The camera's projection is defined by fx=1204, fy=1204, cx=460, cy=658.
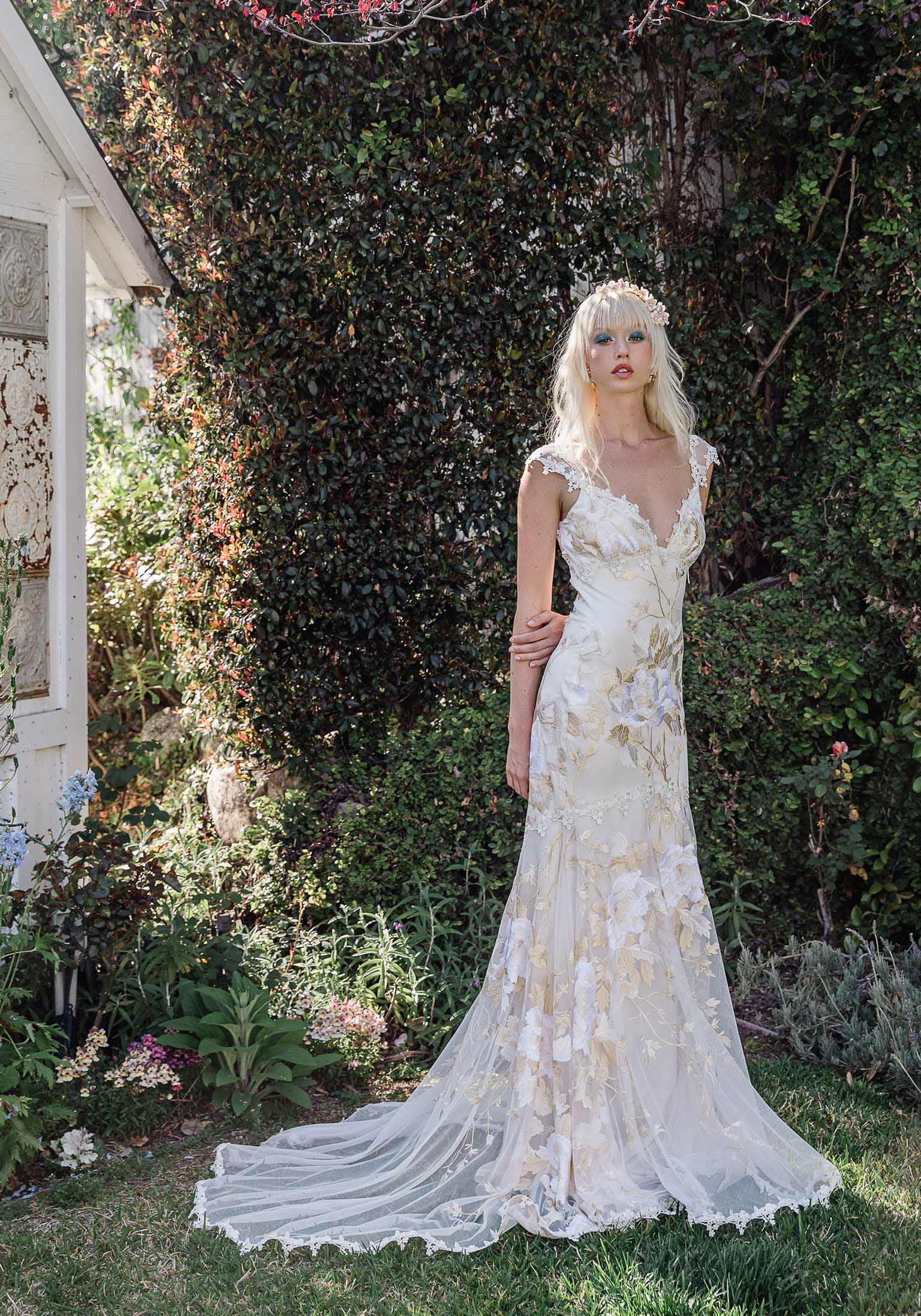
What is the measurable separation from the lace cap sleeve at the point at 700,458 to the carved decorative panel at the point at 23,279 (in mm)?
2316

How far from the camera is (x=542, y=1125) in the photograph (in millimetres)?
3174

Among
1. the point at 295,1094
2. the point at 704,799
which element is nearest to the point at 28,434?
the point at 295,1094

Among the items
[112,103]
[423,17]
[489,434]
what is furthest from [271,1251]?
[112,103]

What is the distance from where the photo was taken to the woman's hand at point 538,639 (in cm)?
329

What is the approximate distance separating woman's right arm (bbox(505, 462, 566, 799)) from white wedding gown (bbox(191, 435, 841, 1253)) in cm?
4

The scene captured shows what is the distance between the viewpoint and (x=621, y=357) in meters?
3.13

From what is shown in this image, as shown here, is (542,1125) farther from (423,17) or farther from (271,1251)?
(423,17)

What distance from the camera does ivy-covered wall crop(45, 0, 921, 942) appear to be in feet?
15.2

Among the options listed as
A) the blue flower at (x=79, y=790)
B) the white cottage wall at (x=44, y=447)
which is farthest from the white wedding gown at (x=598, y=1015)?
the white cottage wall at (x=44, y=447)

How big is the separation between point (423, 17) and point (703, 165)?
1.42 meters

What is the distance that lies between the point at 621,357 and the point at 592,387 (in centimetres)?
14

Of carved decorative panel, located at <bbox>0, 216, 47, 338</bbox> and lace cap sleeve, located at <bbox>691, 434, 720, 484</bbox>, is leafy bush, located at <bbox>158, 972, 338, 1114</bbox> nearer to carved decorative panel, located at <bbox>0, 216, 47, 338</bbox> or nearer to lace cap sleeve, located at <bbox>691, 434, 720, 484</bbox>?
lace cap sleeve, located at <bbox>691, 434, 720, 484</bbox>

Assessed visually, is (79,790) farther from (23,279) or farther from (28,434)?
(23,279)

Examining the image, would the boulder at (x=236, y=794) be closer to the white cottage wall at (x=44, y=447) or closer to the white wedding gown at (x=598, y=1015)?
the white cottage wall at (x=44, y=447)
